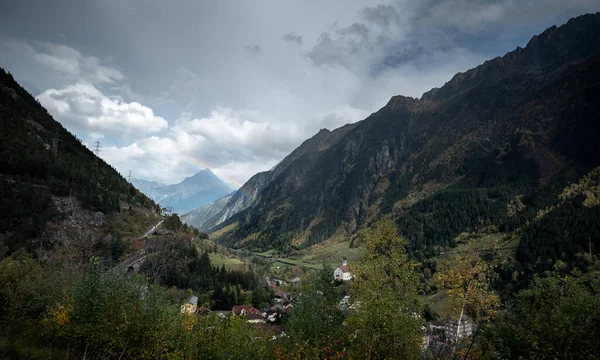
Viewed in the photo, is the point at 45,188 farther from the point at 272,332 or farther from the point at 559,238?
the point at 559,238

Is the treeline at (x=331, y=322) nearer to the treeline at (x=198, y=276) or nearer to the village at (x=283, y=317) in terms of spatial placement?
the village at (x=283, y=317)

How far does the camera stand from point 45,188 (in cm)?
9694

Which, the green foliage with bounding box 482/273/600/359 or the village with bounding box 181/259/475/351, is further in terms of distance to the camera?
the village with bounding box 181/259/475/351

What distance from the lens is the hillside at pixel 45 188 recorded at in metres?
79.1

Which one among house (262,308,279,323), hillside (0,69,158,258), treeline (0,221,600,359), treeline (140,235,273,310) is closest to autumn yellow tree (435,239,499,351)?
treeline (0,221,600,359)

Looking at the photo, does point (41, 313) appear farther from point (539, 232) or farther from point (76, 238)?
point (539, 232)

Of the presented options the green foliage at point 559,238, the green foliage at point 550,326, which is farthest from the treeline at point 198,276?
the green foliage at point 559,238

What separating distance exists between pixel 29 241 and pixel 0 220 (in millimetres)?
9365

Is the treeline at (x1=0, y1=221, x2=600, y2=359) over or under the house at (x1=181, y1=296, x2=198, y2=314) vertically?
over

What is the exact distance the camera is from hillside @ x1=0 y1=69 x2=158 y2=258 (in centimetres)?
7906

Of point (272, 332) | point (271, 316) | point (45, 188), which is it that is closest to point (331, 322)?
point (272, 332)

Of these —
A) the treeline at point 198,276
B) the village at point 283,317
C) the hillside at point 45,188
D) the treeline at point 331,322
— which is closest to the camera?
the treeline at point 331,322

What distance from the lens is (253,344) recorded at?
66.8ft

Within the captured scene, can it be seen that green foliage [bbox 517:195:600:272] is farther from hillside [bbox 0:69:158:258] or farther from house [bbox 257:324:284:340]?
hillside [bbox 0:69:158:258]
